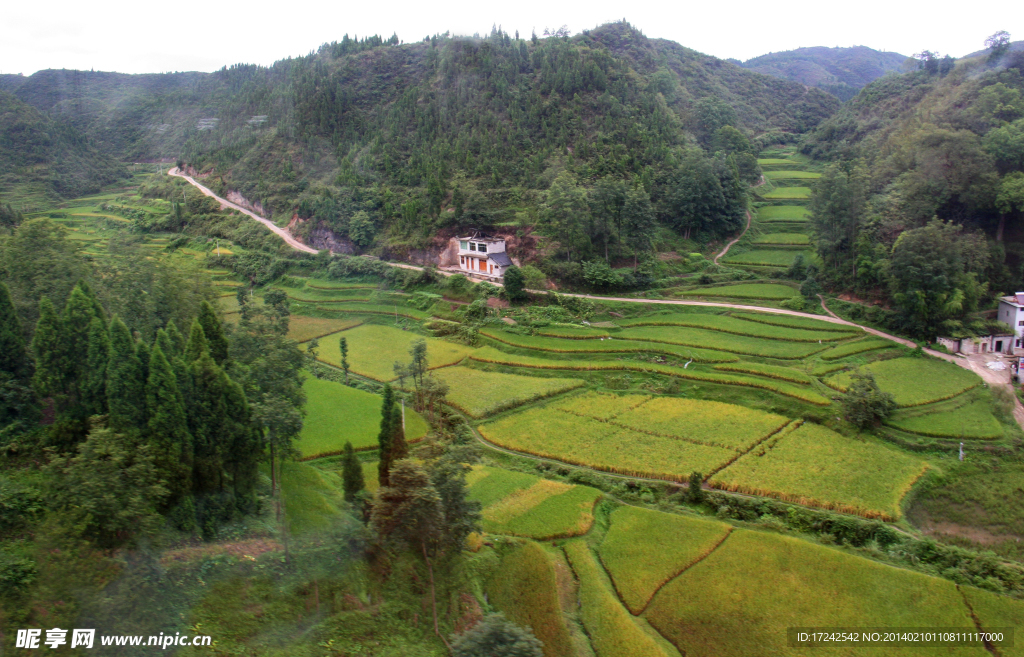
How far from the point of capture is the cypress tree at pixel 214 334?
2345 centimetres

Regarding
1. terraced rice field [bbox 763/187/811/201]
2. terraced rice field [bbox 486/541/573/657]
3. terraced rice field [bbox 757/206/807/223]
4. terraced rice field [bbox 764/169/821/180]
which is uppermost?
terraced rice field [bbox 764/169/821/180]

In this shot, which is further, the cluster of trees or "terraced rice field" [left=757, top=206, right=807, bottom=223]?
"terraced rice field" [left=757, top=206, right=807, bottom=223]

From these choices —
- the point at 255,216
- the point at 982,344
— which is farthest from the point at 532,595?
the point at 255,216

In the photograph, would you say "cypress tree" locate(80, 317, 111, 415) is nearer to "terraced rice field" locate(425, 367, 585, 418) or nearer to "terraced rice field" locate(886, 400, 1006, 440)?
"terraced rice field" locate(425, 367, 585, 418)

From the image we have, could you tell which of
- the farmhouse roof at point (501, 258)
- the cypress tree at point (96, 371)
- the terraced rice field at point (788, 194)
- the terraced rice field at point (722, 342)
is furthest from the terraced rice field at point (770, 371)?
the terraced rice field at point (788, 194)

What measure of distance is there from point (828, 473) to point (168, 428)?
23.3m

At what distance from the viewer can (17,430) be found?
19250 mm

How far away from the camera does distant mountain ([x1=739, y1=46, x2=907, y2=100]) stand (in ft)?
437

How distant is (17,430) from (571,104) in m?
54.5

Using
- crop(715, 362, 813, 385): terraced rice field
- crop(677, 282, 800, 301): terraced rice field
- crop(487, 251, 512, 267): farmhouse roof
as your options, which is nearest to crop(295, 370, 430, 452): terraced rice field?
crop(715, 362, 813, 385): terraced rice field

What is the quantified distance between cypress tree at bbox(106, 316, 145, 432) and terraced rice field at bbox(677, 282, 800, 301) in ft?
120

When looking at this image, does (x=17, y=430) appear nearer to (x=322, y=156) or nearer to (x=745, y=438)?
(x=745, y=438)

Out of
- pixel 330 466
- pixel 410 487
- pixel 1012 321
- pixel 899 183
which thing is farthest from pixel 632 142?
pixel 410 487

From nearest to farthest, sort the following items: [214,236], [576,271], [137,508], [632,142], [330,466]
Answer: [137,508]
[330,466]
[576,271]
[632,142]
[214,236]
